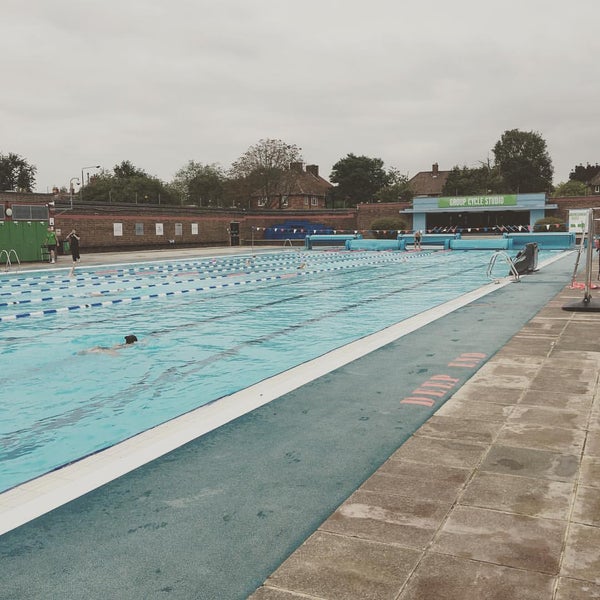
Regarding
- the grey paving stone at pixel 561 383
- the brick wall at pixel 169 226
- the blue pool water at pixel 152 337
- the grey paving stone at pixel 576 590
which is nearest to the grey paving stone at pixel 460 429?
the grey paving stone at pixel 561 383

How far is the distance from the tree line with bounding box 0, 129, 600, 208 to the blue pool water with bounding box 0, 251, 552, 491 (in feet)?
157

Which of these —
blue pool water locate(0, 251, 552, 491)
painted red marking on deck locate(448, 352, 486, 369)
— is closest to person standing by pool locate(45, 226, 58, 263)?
blue pool water locate(0, 251, 552, 491)

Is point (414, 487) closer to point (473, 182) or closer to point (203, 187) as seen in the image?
point (473, 182)

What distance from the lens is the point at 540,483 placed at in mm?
3807

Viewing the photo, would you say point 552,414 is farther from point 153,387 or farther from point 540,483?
point 153,387

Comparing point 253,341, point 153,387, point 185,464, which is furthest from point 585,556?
point 253,341

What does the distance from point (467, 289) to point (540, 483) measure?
43.4 ft

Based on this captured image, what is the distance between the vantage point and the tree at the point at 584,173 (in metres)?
129

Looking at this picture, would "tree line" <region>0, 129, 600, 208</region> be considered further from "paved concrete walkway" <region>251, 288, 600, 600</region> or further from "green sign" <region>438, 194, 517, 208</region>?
"paved concrete walkway" <region>251, 288, 600, 600</region>

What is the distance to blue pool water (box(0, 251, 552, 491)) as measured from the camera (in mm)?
5992

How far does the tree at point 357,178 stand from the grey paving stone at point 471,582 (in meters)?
89.0

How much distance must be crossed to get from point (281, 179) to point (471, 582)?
67.4 metres

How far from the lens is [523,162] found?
91.2 meters

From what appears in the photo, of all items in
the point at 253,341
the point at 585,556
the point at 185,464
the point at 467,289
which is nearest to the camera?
the point at 585,556
